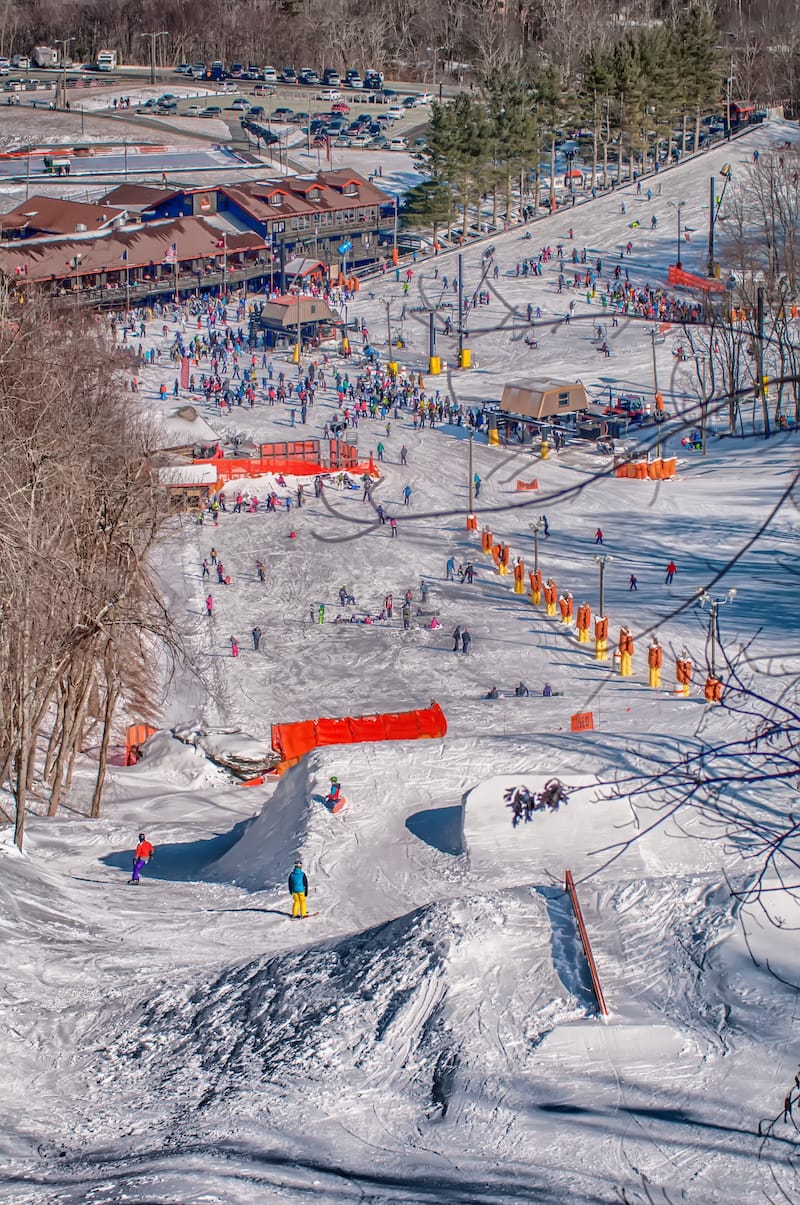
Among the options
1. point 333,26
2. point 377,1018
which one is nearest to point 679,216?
point 377,1018

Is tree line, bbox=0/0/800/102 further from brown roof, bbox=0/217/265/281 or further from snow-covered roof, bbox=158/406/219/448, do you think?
snow-covered roof, bbox=158/406/219/448

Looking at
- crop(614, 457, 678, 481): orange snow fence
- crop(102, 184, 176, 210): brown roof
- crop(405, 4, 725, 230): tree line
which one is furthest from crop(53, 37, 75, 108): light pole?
crop(614, 457, 678, 481): orange snow fence

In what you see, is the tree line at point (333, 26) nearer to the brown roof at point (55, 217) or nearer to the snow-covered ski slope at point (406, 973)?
the brown roof at point (55, 217)

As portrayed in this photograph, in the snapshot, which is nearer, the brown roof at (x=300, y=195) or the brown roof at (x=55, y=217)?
the brown roof at (x=55, y=217)

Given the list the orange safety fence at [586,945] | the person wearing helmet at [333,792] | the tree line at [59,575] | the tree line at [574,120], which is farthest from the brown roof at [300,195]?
the orange safety fence at [586,945]

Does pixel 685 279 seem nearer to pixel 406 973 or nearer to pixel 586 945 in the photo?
pixel 586 945

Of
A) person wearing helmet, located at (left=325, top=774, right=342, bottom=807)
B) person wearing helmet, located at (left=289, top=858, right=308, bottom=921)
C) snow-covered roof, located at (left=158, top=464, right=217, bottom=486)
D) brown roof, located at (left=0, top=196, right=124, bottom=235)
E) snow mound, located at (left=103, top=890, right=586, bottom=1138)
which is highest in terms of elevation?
brown roof, located at (left=0, top=196, right=124, bottom=235)
